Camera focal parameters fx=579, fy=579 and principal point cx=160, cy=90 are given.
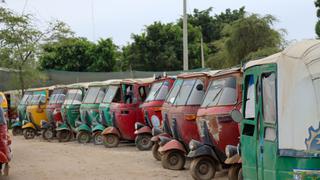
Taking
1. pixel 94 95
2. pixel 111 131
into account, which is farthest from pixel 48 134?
pixel 111 131

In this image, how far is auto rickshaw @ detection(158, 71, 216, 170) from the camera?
38.1 ft

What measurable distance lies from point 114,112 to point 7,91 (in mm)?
16778

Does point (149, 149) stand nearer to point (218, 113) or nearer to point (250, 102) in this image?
point (218, 113)

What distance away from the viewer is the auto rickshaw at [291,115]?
5.85 m

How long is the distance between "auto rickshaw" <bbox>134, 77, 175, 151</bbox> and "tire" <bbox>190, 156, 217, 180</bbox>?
437cm

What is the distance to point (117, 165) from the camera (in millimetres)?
13375

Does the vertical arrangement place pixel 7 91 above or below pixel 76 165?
above

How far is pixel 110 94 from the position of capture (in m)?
18.5

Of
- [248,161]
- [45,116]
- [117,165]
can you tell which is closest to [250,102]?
[248,161]

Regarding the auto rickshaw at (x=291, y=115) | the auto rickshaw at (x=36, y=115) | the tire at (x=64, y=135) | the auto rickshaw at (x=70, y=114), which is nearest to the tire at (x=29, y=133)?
the auto rickshaw at (x=36, y=115)

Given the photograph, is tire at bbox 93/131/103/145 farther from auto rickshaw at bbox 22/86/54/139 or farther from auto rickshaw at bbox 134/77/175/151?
auto rickshaw at bbox 22/86/54/139

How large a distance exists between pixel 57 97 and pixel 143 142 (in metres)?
7.22

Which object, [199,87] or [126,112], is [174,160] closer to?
[199,87]

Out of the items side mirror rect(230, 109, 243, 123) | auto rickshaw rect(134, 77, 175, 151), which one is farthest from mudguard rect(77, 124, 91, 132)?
side mirror rect(230, 109, 243, 123)
